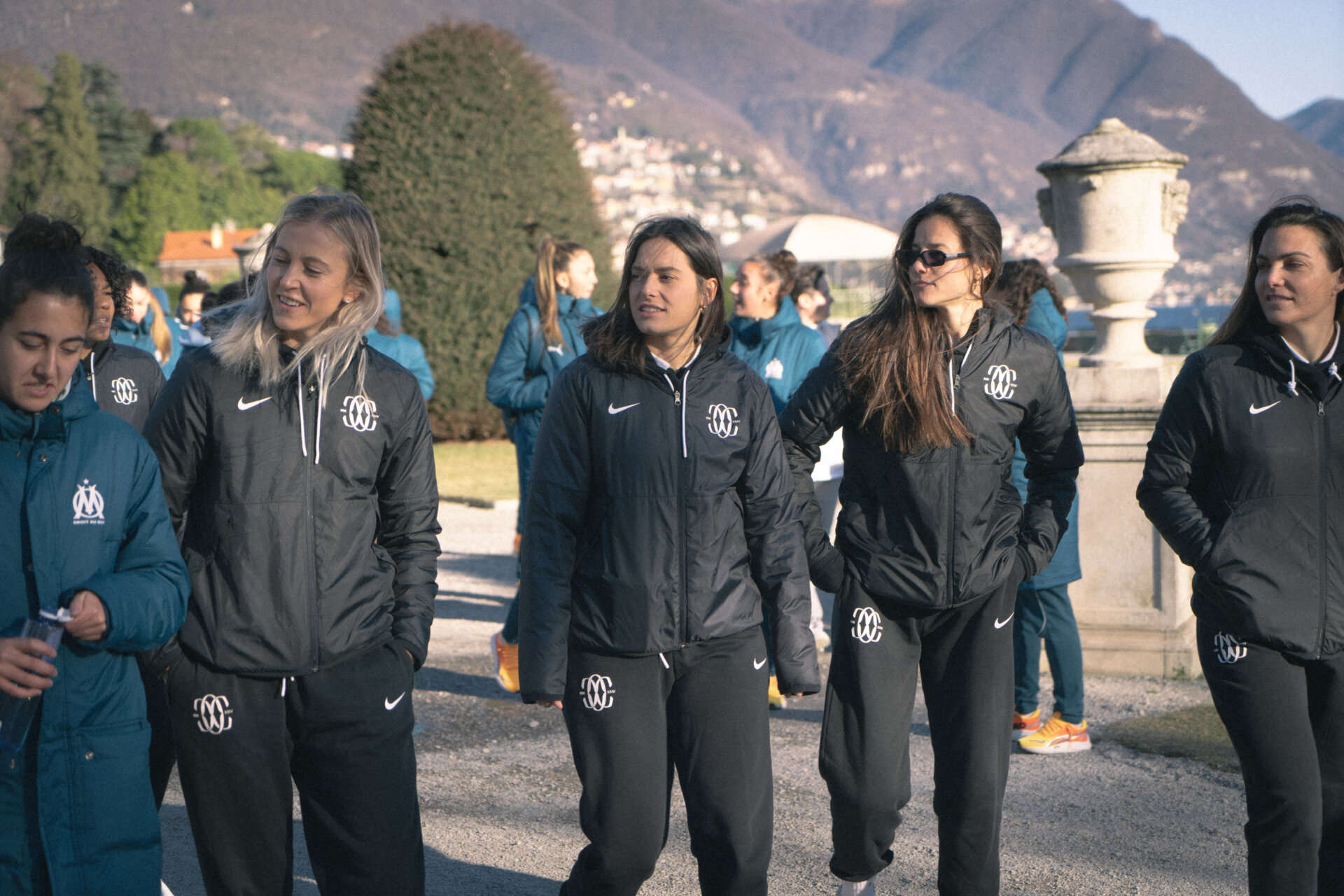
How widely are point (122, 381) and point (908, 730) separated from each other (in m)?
2.82

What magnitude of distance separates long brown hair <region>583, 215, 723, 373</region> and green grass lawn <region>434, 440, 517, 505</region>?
30.5 ft

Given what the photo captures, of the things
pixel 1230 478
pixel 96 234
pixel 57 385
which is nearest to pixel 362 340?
pixel 57 385

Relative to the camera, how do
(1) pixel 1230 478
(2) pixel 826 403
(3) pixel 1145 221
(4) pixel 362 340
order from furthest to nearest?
1. (3) pixel 1145 221
2. (2) pixel 826 403
3. (1) pixel 1230 478
4. (4) pixel 362 340

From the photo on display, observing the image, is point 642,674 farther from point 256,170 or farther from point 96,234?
point 256,170

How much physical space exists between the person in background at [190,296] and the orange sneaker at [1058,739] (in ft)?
26.3

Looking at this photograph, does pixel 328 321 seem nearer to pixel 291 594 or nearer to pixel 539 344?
pixel 291 594

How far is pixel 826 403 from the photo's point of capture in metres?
3.58

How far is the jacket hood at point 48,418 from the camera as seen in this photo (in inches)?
97.7

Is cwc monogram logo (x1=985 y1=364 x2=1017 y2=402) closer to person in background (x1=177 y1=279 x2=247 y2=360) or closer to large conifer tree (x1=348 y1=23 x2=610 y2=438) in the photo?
person in background (x1=177 y1=279 x2=247 y2=360)

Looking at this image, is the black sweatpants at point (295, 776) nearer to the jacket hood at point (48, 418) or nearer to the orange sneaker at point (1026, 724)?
the jacket hood at point (48, 418)

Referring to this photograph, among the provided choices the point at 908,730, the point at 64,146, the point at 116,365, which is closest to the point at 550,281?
the point at 116,365

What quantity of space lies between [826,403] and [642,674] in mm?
966

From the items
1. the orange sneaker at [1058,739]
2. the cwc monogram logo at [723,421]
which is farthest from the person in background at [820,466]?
the cwc monogram logo at [723,421]

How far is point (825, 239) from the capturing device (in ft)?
70.1
